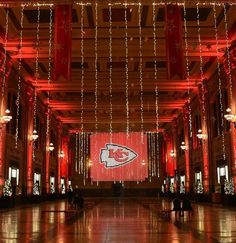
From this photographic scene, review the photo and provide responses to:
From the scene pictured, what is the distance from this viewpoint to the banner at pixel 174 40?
12.9 meters

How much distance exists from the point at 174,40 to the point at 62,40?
12.2 ft

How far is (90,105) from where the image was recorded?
31.6 meters

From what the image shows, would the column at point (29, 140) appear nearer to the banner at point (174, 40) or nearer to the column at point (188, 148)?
the column at point (188, 148)

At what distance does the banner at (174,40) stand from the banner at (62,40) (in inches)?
128

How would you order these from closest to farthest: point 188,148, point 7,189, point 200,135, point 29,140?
point 7,189 → point 200,135 → point 29,140 → point 188,148

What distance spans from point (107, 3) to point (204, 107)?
14104 millimetres

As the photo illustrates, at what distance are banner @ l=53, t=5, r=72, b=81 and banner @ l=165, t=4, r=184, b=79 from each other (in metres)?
3.25

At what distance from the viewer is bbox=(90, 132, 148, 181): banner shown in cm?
3491

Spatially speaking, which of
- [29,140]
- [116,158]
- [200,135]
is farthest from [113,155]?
[200,135]

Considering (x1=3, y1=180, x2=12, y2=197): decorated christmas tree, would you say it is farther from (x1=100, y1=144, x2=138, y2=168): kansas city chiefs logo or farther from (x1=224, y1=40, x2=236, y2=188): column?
(x1=100, y1=144, x2=138, y2=168): kansas city chiefs logo

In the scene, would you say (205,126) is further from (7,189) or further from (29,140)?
(7,189)

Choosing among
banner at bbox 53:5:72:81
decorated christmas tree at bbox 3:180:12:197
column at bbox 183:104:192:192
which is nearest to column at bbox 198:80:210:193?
column at bbox 183:104:192:192

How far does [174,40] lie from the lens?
13.0 m

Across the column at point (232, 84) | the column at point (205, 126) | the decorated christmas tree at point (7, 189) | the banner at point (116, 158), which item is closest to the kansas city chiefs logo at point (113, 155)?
the banner at point (116, 158)
